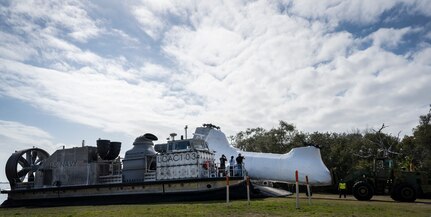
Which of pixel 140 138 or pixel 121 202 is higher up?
pixel 140 138

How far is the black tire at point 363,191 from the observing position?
1997 centimetres

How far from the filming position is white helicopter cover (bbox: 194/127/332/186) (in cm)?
2819

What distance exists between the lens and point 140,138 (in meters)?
24.5

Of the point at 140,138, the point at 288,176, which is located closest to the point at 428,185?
the point at 288,176

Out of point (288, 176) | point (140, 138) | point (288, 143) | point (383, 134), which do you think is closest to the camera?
point (140, 138)

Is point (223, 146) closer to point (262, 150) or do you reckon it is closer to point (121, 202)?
point (121, 202)

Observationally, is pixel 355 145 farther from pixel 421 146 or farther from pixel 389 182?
pixel 389 182

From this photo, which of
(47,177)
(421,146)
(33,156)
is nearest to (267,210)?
(47,177)

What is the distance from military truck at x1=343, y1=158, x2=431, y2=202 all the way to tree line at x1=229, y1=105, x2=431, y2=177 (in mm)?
7264

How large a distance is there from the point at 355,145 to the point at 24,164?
31899 mm

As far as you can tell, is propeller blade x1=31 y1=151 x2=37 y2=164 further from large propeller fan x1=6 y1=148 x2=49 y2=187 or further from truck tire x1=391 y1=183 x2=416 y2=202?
truck tire x1=391 y1=183 x2=416 y2=202

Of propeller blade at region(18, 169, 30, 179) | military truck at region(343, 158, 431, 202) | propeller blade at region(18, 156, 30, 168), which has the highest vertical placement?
propeller blade at region(18, 156, 30, 168)

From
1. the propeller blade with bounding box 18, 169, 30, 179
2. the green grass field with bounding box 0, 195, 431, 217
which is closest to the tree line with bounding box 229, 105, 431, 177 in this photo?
the green grass field with bounding box 0, 195, 431, 217

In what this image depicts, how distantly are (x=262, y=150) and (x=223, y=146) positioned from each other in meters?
16.9
